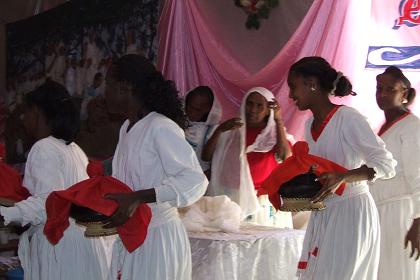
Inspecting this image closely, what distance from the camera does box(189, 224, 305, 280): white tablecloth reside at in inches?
148

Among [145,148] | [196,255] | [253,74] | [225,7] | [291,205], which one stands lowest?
[196,255]

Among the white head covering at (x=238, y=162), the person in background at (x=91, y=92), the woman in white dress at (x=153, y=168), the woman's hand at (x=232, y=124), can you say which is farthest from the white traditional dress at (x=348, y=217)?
the person in background at (x=91, y=92)

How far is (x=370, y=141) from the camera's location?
109 inches

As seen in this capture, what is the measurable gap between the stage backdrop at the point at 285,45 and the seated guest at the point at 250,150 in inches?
9.6

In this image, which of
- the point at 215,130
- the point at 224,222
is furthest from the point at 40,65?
the point at 224,222

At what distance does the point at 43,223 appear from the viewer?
3.11 m

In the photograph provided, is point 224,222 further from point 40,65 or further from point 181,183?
point 40,65

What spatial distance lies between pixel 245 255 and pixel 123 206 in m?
1.64

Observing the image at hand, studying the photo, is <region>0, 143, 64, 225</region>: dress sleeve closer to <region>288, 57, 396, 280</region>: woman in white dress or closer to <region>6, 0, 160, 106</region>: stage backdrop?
<region>288, 57, 396, 280</region>: woman in white dress

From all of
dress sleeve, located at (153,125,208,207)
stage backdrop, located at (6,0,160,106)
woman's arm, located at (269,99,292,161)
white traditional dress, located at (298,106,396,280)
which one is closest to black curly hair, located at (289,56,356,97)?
white traditional dress, located at (298,106,396,280)

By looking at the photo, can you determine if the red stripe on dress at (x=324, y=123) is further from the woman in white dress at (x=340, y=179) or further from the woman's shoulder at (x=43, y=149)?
the woman's shoulder at (x=43, y=149)

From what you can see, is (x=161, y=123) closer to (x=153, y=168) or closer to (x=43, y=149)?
(x=153, y=168)

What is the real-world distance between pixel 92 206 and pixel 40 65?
558 cm

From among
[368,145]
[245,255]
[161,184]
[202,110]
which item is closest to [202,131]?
[202,110]
